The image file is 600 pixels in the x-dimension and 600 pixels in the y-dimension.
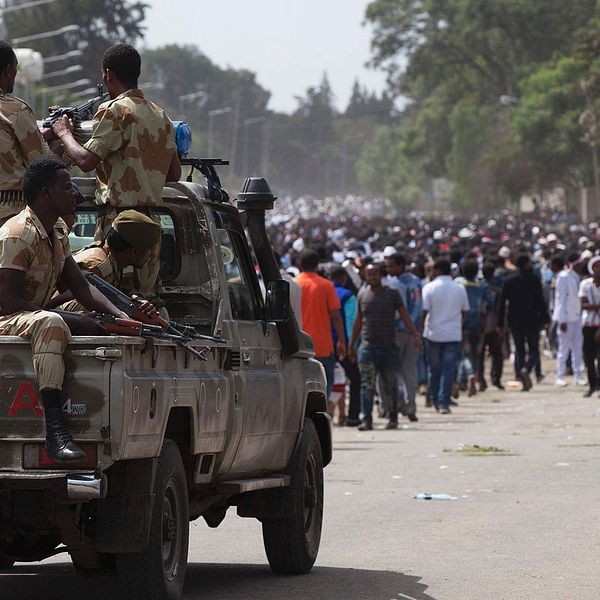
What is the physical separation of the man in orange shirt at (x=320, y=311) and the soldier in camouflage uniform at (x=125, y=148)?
8757 mm

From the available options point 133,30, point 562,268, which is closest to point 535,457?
point 562,268

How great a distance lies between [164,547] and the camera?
768 centimetres

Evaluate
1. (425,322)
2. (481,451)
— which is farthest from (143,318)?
(425,322)

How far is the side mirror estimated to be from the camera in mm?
8938

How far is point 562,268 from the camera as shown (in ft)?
87.5

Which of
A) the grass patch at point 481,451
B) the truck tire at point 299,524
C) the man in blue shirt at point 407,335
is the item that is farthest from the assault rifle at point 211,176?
the man in blue shirt at point 407,335

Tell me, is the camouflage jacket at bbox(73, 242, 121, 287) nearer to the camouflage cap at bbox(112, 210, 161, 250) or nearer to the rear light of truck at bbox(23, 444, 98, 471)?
the camouflage cap at bbox(112, 210, 161, 250)

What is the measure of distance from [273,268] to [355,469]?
577 cm

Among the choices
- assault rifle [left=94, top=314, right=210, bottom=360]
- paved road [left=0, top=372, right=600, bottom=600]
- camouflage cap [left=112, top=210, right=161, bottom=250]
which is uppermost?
camouflage cap [left=112, top=210, right=161, bottom=250]

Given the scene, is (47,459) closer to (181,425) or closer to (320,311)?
(181,425)

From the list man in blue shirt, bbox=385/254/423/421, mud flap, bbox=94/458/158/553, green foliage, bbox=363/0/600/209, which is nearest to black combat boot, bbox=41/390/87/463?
mud flap, bbox=94/458/158/553

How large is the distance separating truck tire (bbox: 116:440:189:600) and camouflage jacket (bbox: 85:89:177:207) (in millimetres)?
1327

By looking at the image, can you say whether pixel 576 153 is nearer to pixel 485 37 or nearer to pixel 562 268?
pixel 485 37

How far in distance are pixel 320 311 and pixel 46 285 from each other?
1002 cm
